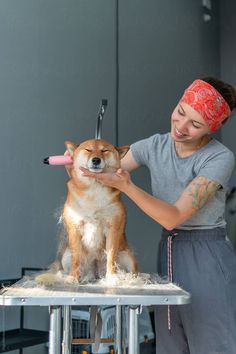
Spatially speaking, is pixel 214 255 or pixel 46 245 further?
pixel 46 245

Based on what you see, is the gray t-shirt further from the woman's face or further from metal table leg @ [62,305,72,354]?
metal table leg @ [62,305,72,354]

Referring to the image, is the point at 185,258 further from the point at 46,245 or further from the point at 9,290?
the point at 46,245

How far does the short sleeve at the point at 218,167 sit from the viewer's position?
1.42 metres

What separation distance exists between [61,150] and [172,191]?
134 cm

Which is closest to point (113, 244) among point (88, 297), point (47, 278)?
point (47, 278)

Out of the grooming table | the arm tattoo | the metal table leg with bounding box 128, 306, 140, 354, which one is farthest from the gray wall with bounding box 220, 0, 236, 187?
the metal table leg with bounding box 128, 306, 140, 354

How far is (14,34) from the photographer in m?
2.57

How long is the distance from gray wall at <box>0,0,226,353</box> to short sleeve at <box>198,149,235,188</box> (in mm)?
1238

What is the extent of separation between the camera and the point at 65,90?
2.83 m

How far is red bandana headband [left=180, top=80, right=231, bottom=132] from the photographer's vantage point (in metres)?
1.45

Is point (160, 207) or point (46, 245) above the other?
point (160, 207)

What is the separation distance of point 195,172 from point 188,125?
0.44 ft

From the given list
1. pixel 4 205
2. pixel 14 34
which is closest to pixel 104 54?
pixel 14 34

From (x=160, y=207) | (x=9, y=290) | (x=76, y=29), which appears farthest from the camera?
(x=76, y=29)
